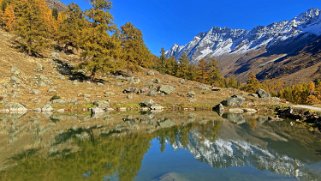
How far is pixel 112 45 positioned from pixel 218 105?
26304 millimetres

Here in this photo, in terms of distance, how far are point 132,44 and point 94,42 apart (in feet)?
73.3

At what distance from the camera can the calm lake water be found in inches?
670

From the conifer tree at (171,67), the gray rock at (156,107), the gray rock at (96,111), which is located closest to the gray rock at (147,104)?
the gray rock at (156,107)

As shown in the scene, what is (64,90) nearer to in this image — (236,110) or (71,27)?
(236,110)

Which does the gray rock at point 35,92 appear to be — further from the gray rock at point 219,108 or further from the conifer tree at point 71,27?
the gray rock at point 219,108

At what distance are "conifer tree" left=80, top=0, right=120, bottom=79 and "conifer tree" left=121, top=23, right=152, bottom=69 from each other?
16754 millimetres

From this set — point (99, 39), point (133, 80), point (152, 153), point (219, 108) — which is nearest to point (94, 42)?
point (99, 39)

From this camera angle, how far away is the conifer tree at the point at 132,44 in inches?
3374

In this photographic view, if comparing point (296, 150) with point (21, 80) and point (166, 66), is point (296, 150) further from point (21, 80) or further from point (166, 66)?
point (166, 66)

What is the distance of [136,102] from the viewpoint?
60.9 meters

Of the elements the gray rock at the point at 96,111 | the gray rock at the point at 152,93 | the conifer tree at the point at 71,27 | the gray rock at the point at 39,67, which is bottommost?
the gray rock at the point at 96,111

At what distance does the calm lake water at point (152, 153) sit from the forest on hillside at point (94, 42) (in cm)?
3280

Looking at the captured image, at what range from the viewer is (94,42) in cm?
6681

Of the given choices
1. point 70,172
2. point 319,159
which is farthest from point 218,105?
point 70,172
